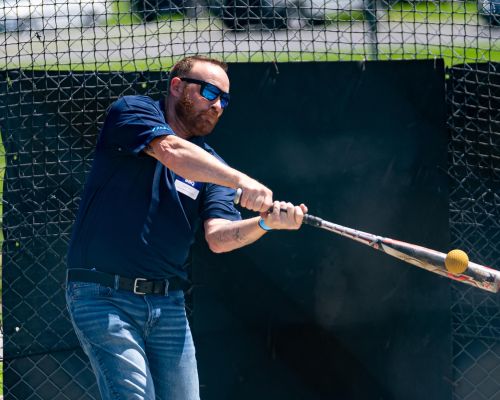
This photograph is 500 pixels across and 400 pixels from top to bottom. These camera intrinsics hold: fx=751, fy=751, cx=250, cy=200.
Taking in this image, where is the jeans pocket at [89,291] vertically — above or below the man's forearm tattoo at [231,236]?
below

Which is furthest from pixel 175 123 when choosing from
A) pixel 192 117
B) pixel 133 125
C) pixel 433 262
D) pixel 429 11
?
pixel 429 11

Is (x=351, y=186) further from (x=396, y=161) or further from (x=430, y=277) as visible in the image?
(x=430, y=277)

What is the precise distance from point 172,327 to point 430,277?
1718 mm

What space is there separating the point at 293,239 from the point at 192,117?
1149 millimetres

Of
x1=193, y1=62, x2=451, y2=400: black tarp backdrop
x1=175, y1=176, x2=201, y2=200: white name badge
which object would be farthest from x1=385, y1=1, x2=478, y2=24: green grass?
x1=175, y1=176, x2=201, y2=200: white name badge

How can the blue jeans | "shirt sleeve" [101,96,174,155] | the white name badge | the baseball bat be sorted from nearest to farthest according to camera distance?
the baseball bat < the blue jeans < "shirt sleeve" [101,96,174,155] < the white name badge

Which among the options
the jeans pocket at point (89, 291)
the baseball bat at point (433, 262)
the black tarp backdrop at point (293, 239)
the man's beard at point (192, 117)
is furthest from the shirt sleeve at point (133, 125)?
the black tarp backdrop at point (293, 239)

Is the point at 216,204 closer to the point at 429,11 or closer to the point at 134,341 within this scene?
the point at 134,341

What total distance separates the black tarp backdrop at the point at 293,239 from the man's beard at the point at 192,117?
78 centimetres

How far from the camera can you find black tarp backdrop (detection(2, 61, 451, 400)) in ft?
13.7

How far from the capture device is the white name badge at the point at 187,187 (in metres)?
3.33

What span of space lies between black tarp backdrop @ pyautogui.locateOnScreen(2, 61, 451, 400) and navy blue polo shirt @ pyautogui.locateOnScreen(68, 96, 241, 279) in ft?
3.23

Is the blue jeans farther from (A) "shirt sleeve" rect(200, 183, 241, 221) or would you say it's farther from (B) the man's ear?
(B) the man's ear

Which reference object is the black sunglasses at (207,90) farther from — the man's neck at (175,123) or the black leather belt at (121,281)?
the black leather belt at (121,281)
